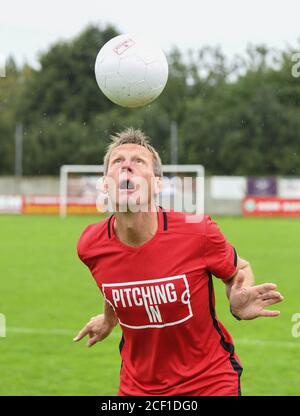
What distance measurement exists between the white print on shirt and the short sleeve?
6.9 inches

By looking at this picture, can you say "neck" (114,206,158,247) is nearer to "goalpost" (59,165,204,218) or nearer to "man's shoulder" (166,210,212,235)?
"man's shoulder" (166,210,212,235)

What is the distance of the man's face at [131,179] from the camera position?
157 inches

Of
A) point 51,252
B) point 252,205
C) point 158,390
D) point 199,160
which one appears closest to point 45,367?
point 158,390

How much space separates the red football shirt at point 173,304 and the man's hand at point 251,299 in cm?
18

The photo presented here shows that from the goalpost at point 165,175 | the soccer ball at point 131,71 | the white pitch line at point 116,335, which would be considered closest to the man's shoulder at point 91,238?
the soccer ball at point 131,71

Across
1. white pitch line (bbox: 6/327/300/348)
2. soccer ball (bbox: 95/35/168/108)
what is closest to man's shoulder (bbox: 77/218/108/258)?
soccer ball (bbox: 95/35/168/108)

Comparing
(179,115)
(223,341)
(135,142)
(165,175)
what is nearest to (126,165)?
(135,142)

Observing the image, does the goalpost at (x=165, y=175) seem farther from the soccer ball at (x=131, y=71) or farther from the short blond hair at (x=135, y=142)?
the short blond hair at (x=135, y=142)

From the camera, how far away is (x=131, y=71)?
17.6ft

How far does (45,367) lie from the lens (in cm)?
814

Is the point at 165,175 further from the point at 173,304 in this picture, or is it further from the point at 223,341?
the point at 173,304

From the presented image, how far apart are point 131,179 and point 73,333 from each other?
248 inches

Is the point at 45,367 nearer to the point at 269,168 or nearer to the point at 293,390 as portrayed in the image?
the point at 293,390

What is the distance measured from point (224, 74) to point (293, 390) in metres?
53.9
